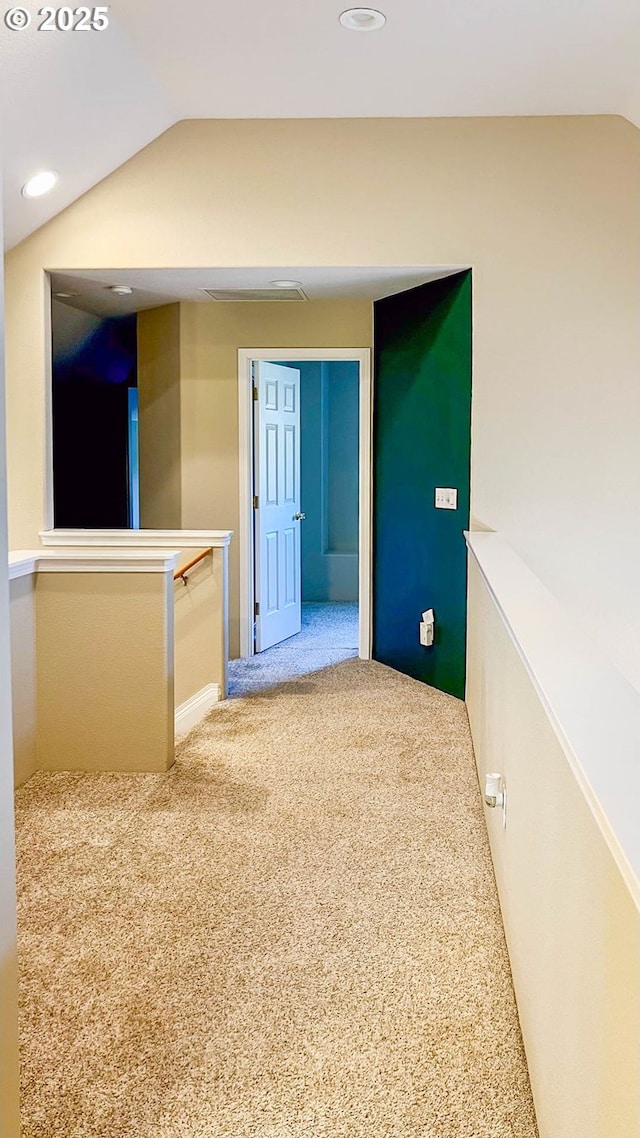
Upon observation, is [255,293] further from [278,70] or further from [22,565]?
[22,565]

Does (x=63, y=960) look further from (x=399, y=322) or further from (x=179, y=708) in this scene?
(x=399, y=322)

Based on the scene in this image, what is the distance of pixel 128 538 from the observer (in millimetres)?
5113

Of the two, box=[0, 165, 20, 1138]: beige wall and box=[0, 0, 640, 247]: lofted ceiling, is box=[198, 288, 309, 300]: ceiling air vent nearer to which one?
box=[0, 0, 640, 247]: lofted ceiling

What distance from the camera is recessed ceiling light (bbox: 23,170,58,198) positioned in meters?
4.44

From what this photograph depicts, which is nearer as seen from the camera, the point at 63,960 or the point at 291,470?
the point at 63,960

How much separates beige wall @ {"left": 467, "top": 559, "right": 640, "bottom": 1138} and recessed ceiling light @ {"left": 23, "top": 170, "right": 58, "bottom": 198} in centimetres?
319

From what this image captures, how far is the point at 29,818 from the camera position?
3.46 meters

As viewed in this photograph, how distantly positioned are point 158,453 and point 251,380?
2.62ft

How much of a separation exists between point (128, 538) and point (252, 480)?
59.8 inches

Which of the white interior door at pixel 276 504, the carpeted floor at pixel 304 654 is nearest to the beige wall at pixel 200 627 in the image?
the carpeted floor at pixel 304 654

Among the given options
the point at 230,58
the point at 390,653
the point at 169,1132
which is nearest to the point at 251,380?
the point at 390,653

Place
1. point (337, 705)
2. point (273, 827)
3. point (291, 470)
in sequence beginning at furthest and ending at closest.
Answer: point (291, 470), point (337, 705), point (273, 827)

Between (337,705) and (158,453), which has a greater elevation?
(158,453)

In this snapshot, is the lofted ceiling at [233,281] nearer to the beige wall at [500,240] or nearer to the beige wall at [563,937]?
the beige wall at [500,240]
